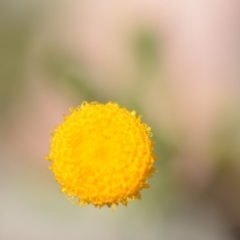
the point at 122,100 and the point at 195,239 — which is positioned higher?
the point at 122,100

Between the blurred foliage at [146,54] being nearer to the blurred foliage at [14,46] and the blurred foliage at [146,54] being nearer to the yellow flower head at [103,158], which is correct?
the blurred foliage at [14,46]

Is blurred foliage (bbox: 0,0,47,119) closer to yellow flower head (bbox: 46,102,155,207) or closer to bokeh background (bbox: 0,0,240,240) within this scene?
bokeh background (bbox: 0,0,240,240)

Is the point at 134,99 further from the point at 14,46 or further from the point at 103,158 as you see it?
the point at 103,158

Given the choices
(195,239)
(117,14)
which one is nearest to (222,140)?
(195,239)

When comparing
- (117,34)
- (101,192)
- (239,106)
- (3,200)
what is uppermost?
(117,34)

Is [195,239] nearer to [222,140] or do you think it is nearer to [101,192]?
[222,140]

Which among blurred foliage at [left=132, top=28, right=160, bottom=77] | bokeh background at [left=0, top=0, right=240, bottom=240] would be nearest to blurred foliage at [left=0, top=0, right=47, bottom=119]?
bokeh background at [left=0, top=0, right=240, bottom=240]

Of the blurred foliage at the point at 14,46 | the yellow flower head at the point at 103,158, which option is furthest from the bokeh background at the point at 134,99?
the yellow flower head at the point at 103,158
